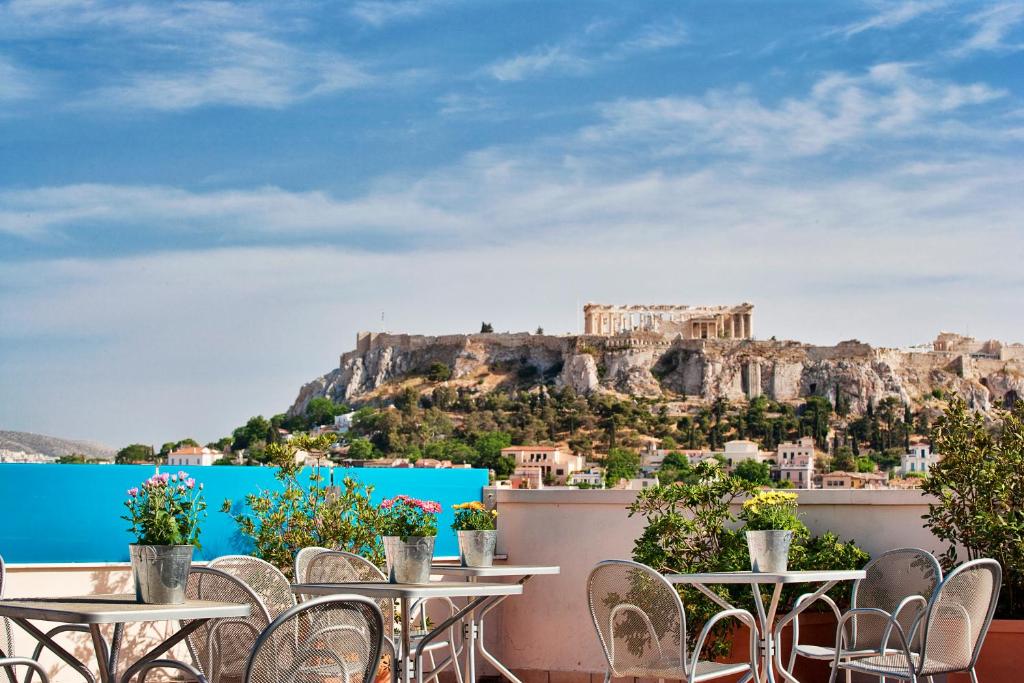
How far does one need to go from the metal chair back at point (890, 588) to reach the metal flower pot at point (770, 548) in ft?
1.30

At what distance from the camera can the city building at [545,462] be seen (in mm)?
52469

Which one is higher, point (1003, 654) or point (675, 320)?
point (675, 320)

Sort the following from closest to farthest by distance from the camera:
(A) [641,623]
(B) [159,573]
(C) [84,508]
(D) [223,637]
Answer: (B) [159,573]
(D) [223,637]
(A) [641,623]
(C) [84,508]

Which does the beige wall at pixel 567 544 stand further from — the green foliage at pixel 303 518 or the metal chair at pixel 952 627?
the metal chair at pixel 952 627

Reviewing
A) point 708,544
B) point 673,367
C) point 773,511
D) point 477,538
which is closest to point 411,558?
point 477,538

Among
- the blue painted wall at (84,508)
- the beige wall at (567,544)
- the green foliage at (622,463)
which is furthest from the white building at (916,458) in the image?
the blue painted wall at (84,508)

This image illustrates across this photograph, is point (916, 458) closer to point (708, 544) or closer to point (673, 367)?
point (673, 367)

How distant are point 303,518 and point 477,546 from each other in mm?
1610

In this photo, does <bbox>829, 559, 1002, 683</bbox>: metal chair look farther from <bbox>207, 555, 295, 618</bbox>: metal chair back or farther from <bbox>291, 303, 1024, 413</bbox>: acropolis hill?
<bbox>291, 303, 1024, 413</bbox>: acropolis hill

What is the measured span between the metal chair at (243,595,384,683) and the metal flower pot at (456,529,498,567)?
1.28 metres

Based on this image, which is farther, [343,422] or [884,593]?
[343,422]

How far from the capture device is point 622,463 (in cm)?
5853

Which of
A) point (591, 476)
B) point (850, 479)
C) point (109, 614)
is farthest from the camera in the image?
point (591, 476)

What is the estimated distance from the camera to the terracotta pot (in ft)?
14.1
